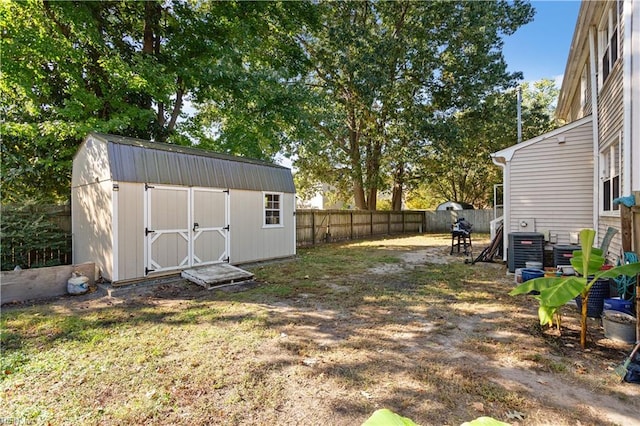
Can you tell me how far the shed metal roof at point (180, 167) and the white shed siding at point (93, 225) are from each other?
0.52 m

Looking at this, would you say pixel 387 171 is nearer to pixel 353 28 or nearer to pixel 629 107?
pixel 353 28

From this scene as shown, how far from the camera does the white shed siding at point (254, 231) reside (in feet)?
27.5

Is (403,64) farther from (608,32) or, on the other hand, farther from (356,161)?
(608,32)

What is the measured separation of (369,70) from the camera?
48.1ft

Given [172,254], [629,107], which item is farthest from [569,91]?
[172,254]

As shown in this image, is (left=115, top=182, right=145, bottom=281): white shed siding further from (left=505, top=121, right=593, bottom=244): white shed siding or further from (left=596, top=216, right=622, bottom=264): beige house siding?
(left=505, top=121, right=593, bottom=244): white shed siding

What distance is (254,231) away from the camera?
8.88 metres

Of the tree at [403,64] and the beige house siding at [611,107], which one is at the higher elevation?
the tree at [403,64]

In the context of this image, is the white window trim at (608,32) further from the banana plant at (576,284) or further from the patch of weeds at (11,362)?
the patch of weeds at (11,362)

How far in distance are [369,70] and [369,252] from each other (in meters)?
8.45

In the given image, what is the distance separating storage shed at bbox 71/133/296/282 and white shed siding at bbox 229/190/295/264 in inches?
1.0

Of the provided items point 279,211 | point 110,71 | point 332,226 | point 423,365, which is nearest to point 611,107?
point 423,365

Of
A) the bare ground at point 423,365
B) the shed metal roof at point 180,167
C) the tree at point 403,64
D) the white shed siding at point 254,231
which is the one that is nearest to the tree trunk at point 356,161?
the tree at point 403,64

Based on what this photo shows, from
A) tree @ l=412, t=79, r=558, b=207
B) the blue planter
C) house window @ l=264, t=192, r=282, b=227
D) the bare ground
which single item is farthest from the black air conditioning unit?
tree @ l=412, t=79, r=558, b=207
